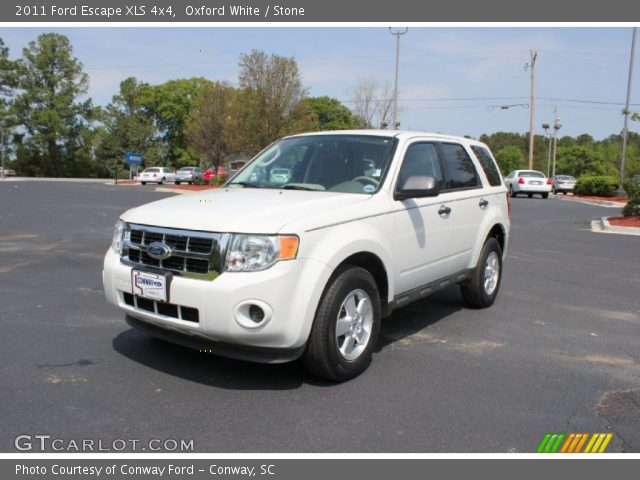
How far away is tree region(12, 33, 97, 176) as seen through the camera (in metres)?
66.3

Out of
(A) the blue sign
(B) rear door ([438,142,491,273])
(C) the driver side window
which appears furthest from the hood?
(A) the blue sign

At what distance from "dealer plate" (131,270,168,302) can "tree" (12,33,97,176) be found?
6892cm

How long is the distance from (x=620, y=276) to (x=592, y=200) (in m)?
24.0

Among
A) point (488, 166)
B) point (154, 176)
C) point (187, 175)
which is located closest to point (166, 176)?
point (154, 176)

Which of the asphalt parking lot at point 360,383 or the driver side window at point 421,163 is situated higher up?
the driver side window at point 421,163

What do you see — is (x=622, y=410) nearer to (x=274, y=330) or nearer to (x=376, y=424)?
(x=376, y=424)

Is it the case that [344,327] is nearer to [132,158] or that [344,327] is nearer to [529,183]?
[529,183]

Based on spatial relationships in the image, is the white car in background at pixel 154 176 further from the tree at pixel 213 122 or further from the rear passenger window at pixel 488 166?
the rear passenger window at pixel 488 166

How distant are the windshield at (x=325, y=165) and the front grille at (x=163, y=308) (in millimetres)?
1546

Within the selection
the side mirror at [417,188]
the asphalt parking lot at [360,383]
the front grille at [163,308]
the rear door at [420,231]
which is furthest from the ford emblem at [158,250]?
the side mirror at [417,188]

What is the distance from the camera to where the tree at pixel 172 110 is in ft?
268

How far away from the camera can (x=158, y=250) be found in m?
4.02

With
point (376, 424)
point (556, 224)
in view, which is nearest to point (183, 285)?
point (376, 424)

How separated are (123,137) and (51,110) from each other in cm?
981
